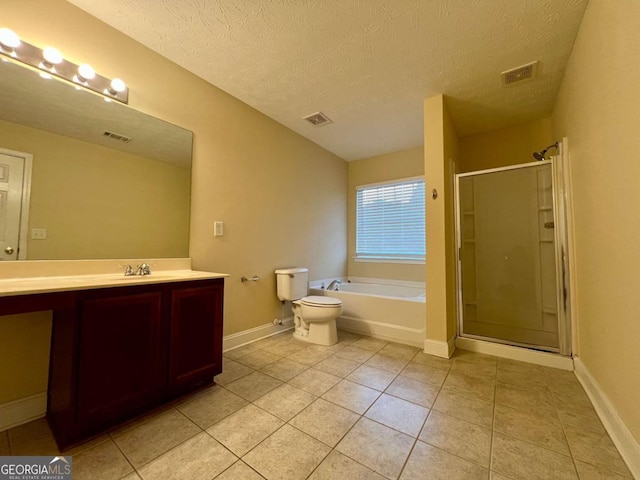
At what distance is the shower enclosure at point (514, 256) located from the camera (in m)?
2.18

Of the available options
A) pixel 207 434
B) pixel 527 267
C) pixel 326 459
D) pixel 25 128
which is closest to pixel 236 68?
pixel 25 128

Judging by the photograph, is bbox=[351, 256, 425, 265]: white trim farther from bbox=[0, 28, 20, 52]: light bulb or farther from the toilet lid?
bbox=[0, 28, 20, 52]: light bulb

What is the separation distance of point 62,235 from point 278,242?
1687 millimetres

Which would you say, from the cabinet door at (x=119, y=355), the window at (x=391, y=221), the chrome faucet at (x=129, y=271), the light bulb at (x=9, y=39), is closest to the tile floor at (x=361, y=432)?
the cabinet door at (x=119, y=355)

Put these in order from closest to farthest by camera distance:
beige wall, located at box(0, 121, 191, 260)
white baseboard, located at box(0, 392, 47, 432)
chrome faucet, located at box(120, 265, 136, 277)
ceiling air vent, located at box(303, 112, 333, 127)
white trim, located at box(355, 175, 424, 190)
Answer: white baseboard, located at box(0, 392, 47, 432) < beige wall, located at box(0, 121, 191, 260) < chrome faucet, located at box(120, 265, 136, 277) < ceiling air vent, located at box(303, 112, 333, 127) < white trim, located at box(355, 175, 424, 190)

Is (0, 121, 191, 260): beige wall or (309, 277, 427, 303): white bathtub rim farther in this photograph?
(309, 277, 427, 303): white bathtub rim

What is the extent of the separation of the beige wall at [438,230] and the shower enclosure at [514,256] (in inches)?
13.1

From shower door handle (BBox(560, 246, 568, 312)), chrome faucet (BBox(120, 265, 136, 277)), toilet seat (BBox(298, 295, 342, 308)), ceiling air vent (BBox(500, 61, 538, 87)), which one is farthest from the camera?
toilet seat (BBox(298, 295, 342, 308))

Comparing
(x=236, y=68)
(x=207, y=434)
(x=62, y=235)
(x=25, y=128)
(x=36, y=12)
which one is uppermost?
(x=236, y=68)

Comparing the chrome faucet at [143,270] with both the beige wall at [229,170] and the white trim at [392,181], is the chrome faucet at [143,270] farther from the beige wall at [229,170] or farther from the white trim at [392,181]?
the white trim at [392,181]

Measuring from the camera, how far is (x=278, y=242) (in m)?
2.82

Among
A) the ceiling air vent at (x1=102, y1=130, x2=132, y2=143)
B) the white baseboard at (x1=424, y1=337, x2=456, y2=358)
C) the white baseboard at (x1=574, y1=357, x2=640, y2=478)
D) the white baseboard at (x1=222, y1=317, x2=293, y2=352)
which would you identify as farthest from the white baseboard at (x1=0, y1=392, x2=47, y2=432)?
the white baseboard at (x1=574, y1=357, x2=640, y2=478)

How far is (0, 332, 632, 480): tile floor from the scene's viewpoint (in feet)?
3.51

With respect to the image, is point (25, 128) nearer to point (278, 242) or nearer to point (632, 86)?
point (278, 242)
